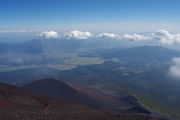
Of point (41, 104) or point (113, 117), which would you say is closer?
point (113, 117)

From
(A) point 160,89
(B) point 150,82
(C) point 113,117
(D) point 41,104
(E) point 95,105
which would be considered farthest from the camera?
(B) point 150,82

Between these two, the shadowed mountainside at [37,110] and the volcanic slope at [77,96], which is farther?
the volcanic slope at [77,96]

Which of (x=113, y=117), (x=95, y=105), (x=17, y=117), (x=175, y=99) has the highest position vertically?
(x=17, y=117)

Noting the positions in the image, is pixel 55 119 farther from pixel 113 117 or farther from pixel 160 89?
pixel 160 89

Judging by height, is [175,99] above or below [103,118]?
below

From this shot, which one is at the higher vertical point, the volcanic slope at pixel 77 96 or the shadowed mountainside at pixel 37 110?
the shadowed mountainside at pixel 37 110

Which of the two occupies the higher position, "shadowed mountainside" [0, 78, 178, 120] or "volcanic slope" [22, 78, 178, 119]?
"shadowed mountainside" [0, 78, 178, 120]

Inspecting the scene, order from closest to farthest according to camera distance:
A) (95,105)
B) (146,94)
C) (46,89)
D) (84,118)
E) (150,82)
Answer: (84,118) → (95,105) → (46,89) → (146,94) → (150,82)

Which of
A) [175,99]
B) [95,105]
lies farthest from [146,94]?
[95,105]

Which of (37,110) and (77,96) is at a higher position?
(37,110)

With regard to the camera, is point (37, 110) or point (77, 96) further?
point (77, 96)

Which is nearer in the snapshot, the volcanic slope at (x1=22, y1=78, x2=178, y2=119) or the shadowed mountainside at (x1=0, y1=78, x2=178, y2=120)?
the shadowed mountainside at (x1=0, y1=78, x2=178, y2=120)
